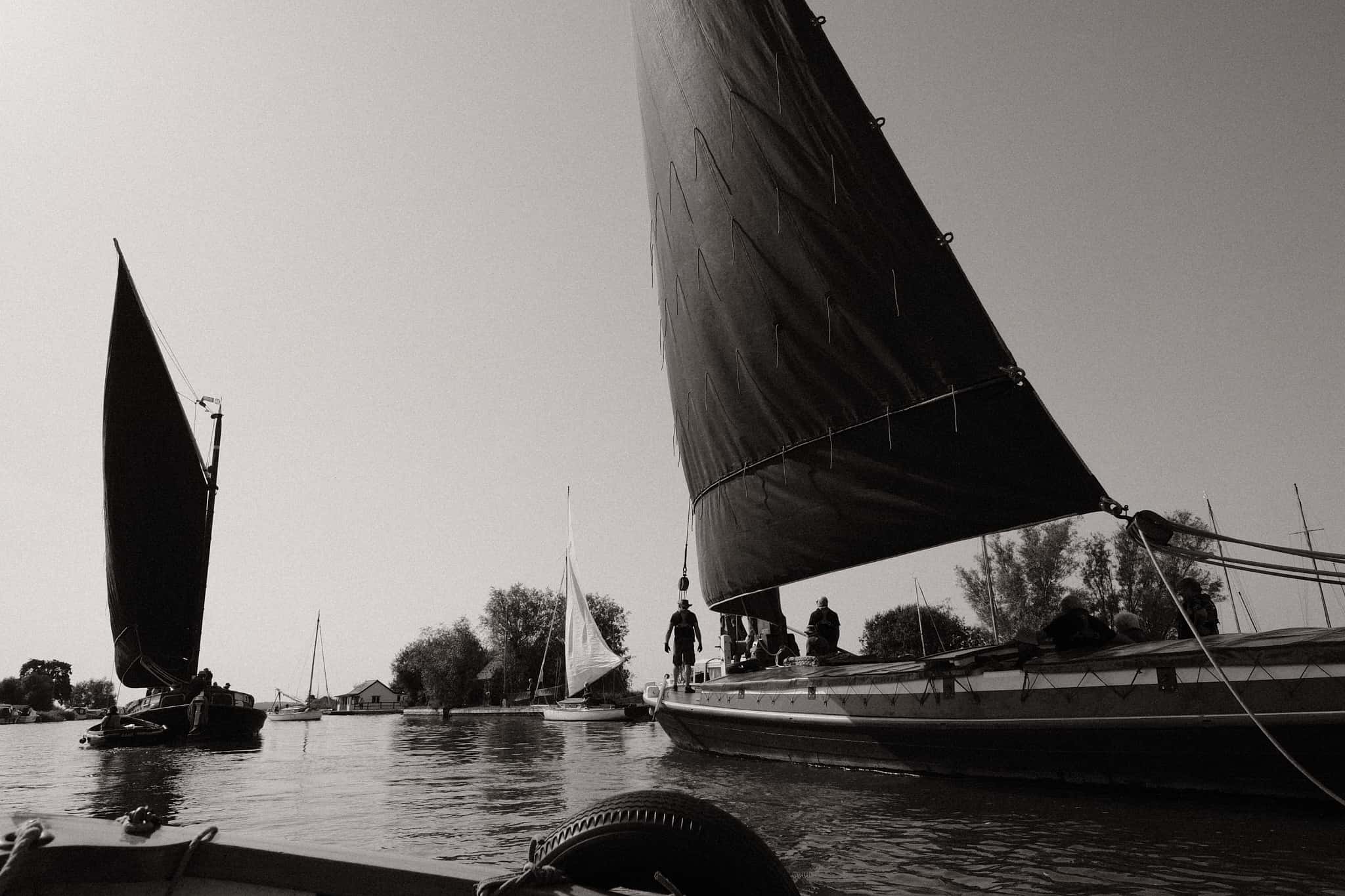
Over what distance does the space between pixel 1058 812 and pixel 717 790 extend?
3709 millimetres

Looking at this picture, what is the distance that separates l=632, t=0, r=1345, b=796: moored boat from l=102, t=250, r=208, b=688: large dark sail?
23.1m

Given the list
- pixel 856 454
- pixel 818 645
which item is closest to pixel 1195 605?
pixel 856 454

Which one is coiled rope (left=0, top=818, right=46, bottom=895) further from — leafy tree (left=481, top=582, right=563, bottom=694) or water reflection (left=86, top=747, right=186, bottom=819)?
leafy tree (left=481, top=582, right=563, bottom=694)

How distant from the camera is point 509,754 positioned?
18.9 m

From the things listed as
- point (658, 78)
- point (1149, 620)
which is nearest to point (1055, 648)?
point (658, 78)

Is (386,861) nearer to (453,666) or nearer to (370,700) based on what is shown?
(453,666)

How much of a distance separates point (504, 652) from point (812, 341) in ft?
252

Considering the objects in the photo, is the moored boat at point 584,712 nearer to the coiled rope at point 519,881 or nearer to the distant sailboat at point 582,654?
the distant sailboat at point 582,654

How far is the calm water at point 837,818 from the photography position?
5062 millimetres

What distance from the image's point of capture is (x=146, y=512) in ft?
94.3

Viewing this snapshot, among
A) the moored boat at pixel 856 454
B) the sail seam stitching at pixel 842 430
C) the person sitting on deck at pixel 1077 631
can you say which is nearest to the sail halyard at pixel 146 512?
the moored boat at pixel 856 454

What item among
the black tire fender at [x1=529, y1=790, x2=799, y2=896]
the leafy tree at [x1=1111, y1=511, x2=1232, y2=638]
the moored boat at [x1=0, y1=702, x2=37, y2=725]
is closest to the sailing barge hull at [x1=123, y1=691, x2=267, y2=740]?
the black tire fender at [x1=529, y1=790, x2=799, y2=896]

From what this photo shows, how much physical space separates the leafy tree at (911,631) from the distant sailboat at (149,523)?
48.8 meters

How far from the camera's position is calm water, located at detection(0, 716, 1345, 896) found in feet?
16.6
